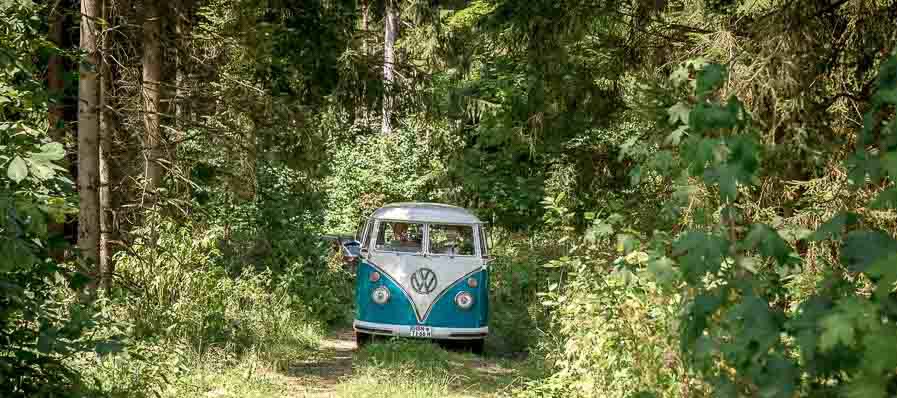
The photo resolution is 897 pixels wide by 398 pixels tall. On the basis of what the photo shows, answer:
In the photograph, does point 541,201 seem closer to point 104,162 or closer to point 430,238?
point 430,238

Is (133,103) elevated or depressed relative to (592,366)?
elevated

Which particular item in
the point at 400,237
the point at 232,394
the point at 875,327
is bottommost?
the point at 232,394

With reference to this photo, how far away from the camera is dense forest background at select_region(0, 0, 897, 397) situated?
319 centimetres

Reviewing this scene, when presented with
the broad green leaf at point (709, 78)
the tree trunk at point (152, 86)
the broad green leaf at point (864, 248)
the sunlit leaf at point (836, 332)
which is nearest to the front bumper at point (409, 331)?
the tree trunk at point (152, 86)

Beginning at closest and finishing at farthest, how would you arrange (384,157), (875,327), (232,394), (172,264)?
(875,327), (232,394), (172,264), (384,157)

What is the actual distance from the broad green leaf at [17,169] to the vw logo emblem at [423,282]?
6919 millimetres

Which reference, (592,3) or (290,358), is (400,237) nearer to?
(290,358)

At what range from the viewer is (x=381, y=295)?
10539 mm

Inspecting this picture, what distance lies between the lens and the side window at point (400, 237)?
1088 centimetres

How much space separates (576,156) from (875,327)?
31.3ft

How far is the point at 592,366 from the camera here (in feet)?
19.8

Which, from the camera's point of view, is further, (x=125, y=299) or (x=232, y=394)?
(x=125, y=299)

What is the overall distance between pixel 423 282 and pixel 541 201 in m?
1.82

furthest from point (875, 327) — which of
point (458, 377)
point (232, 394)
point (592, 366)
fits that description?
point (458, 377)
